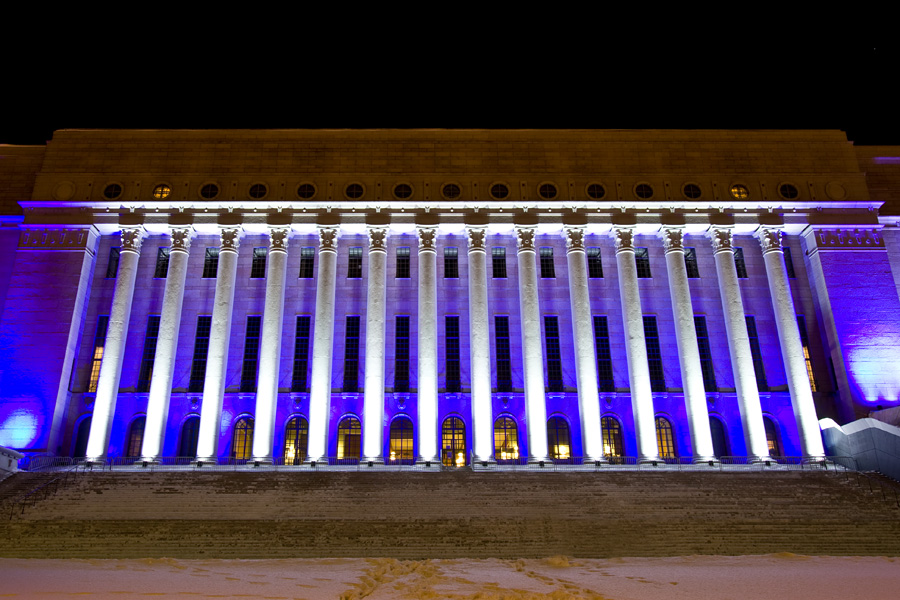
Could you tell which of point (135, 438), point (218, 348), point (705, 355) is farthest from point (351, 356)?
point (705, 355)

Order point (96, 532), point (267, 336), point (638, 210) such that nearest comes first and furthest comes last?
point (96, 532), point (267, 336), point (638, 210)

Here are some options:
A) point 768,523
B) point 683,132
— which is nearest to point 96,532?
point 768,523

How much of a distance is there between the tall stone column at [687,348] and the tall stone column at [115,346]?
33725 millimetres

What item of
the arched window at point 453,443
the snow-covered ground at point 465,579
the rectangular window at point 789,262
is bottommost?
the snow-covered ground at point 465,579

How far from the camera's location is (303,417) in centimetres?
4206

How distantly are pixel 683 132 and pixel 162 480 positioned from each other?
3884 cm

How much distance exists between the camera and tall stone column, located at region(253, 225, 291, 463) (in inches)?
1531

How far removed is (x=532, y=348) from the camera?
4125 centimetres

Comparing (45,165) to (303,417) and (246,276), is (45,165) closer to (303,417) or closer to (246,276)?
(246,276)

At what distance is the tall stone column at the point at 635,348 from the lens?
129ft

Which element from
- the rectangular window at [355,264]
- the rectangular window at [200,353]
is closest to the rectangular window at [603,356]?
the rectangular window at [355,264]

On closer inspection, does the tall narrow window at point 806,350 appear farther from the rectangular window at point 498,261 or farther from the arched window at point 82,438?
the arched window at point 82,438

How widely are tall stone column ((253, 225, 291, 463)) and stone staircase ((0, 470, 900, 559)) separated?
23.2 feet

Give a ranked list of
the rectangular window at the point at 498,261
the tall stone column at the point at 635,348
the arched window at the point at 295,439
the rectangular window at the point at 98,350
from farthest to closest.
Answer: the rectangular window at the point at 498,261
the rectangular window at the point at 98,350
the arched window at the point at 295,439
the tall stone column at the point at 635,348
